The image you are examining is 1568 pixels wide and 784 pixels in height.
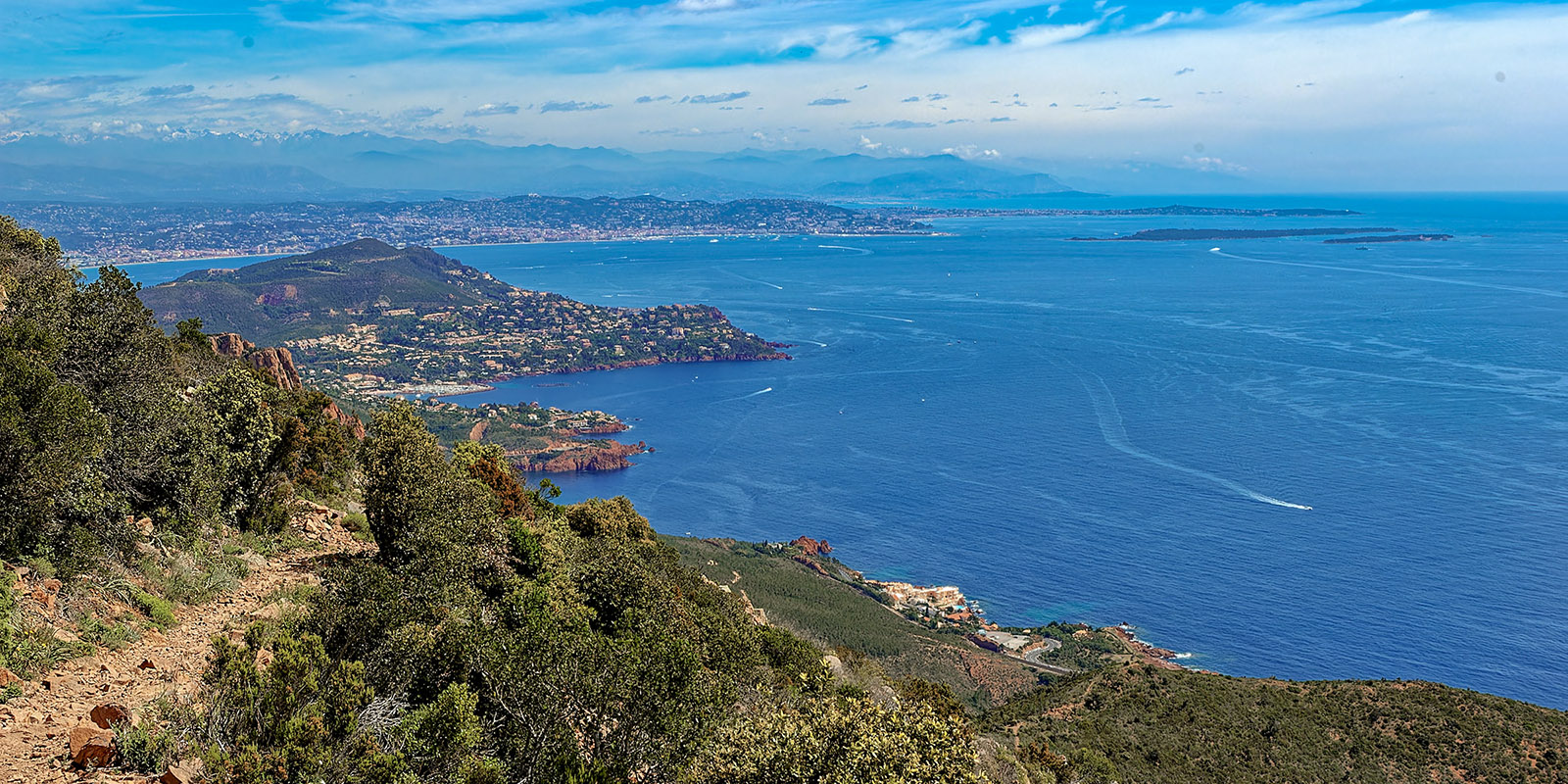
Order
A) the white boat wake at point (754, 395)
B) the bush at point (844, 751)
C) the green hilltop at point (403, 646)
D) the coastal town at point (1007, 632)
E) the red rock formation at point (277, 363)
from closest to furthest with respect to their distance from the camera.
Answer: the green hilltop at point (403, 646)
the bush at point (844, 751)
the red rock formation at point (277, 363)
the coastal town at point (1007, 632)
the white boat wake at point (754, 395)

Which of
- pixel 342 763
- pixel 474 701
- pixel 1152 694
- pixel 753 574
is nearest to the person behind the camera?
pixel 342 763

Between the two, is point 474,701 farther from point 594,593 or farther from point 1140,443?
point 1140,443

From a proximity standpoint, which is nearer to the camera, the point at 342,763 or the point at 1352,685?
the point at 342,763

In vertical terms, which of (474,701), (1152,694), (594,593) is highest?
(474,701)

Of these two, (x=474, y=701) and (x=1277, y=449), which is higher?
(x=474, y=701)

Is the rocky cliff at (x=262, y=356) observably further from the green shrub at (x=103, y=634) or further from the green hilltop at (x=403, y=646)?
the green shrub at (x=103, y=634)

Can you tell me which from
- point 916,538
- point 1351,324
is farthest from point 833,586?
point 1351,324

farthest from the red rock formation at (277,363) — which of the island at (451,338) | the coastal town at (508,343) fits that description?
the coastal town at (508,343)
